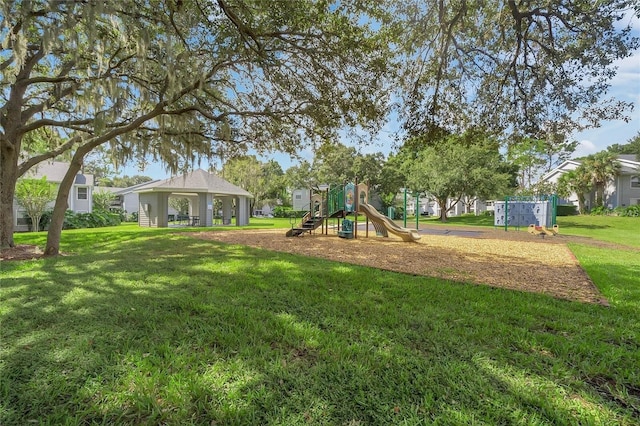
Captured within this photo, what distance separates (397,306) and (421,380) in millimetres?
1631

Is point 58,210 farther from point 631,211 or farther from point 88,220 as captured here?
point 631,211

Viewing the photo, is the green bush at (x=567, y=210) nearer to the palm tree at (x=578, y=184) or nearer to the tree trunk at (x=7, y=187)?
the palm tree at (x=578, y=184)

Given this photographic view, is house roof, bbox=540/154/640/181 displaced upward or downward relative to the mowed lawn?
upward

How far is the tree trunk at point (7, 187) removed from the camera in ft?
29.4

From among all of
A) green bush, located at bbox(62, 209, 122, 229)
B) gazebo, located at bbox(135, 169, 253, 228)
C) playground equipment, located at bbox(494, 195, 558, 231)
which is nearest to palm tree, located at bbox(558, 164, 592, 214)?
playground equipment, located at bbox(494, 195, 558, 231)

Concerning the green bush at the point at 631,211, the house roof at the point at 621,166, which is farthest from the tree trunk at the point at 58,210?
the house roof at the point at 621,166

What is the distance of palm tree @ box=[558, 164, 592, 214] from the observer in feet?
94.0

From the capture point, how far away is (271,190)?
1661 inches

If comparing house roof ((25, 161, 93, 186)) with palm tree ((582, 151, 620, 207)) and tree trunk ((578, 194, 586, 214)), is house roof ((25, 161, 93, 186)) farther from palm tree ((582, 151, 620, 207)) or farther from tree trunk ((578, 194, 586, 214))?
tree trunk ((578, 194, 586, 214))

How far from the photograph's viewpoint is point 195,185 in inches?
802

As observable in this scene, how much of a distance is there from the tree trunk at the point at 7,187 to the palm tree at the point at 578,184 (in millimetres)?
38968

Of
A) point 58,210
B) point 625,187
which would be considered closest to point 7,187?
point 58,210

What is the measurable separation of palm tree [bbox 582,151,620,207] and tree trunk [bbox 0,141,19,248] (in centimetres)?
3887

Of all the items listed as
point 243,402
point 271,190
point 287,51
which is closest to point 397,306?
point 243,402
